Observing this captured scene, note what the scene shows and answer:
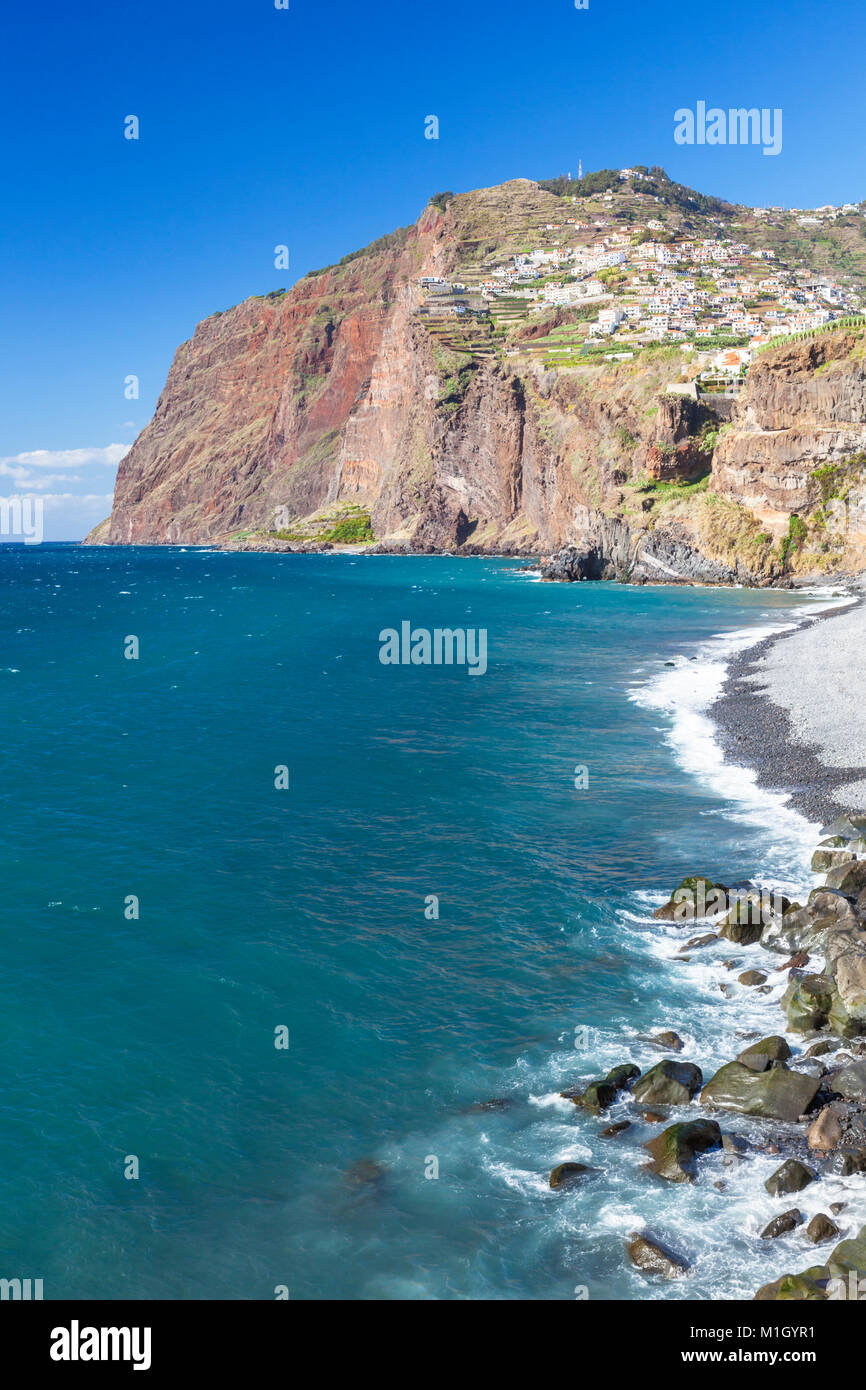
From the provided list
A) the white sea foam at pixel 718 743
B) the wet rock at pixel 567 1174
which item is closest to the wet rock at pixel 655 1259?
the wet rock at pixel 567 1174

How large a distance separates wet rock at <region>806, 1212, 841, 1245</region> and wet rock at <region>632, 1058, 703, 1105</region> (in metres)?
3.53

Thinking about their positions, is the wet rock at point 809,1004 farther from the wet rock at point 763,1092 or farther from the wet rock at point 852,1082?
the wet rock at point 763,1092

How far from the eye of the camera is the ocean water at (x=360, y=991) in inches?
549

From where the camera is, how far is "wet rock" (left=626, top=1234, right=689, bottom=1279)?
13.0 metres

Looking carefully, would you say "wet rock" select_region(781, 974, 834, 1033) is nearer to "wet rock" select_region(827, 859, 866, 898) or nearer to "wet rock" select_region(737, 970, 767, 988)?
"wet rock" select_region(737, 970, 767, 988)

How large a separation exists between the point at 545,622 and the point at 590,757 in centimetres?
4669

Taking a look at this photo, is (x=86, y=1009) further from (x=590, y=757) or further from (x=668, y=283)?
(x=668, y=283)

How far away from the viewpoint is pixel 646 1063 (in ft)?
59.2

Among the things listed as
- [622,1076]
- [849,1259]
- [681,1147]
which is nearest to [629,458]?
[622,1076]

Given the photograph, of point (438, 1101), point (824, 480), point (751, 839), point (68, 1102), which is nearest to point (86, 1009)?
point (68, 1102)

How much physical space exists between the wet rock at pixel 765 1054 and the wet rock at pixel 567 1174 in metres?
3.93

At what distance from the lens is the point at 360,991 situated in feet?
69.4

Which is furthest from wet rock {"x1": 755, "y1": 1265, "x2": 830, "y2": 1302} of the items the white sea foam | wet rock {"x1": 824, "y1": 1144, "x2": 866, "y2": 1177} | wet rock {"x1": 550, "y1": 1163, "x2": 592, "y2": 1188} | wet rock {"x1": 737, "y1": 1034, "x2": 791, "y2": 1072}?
the white sea foam

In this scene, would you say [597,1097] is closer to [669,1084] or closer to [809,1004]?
[669,1084]
